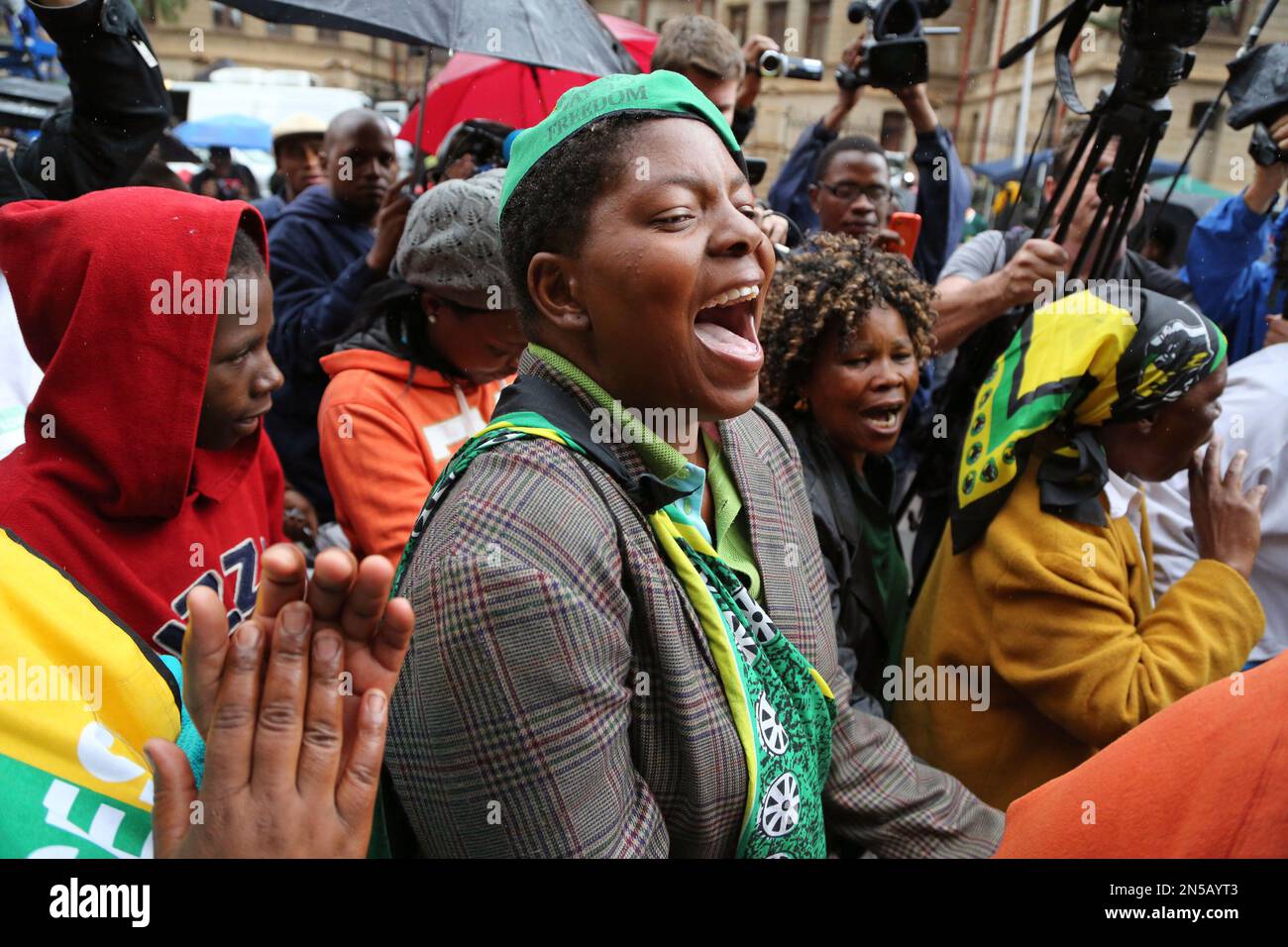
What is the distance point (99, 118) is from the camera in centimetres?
244

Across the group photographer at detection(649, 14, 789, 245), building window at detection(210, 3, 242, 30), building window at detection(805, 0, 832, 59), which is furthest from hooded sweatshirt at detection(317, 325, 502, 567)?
building window at detection(210, 3, 242, 30)

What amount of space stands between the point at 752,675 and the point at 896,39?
308cm

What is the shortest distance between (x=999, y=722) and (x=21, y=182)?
109 inches

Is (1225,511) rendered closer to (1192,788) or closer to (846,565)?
(846,565)

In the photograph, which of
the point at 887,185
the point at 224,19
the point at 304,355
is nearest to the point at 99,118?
the point at 304,355

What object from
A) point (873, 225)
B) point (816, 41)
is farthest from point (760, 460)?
point (816, 41)

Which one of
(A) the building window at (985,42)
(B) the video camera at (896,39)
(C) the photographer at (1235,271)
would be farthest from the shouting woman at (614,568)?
(A) the building window at (985,42)

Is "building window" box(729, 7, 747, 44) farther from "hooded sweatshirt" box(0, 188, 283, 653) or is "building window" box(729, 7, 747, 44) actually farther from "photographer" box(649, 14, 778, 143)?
"hooded sweatshirt" box(0, 188, 283, 653)

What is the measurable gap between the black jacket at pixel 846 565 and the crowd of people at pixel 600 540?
12 mm

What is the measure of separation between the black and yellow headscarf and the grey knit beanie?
3.88 ft

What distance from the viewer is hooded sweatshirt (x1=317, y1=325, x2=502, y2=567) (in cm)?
228

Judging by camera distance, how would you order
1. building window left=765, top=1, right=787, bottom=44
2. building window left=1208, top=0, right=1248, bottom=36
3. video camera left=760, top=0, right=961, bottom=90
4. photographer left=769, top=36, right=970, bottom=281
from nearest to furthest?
video camera left=760, top=0, right=961, bottom=90 → photographer left=769, top=36, right=970, bottom=281 → building window left=1208, top=0, right=1248, bottom=36 → building window left=765, top=1, right=787, bottom=44
